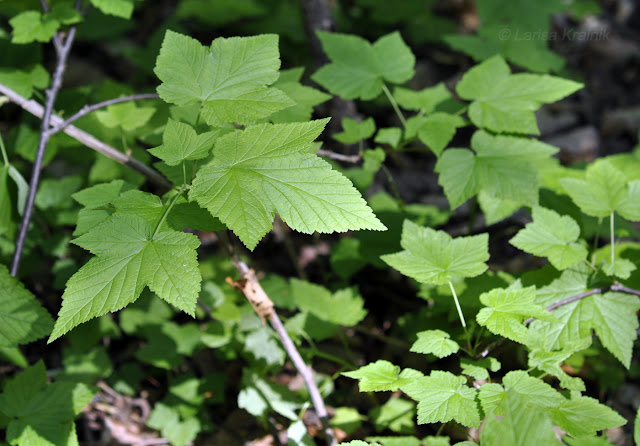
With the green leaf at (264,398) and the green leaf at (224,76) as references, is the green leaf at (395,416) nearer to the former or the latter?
the green leaf at (264,398)

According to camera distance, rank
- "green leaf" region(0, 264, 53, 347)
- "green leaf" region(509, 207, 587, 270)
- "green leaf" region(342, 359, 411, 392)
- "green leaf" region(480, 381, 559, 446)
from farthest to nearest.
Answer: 1. "green leaf" region(509, 207, 587, 270)
2. "green leaf" region(0, 264, 53, 347)
3. "green leaf" region(342, 359, 411, 392)
4. "green leaf" region(480, 381, 559, 446)

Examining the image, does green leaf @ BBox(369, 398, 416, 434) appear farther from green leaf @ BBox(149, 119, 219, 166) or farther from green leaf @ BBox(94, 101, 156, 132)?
green leaf @ BBox(94, 101, 156, 132)

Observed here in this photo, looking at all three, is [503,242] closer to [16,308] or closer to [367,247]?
[367,247]

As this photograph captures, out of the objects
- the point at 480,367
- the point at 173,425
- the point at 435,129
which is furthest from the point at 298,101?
the point at 173,425

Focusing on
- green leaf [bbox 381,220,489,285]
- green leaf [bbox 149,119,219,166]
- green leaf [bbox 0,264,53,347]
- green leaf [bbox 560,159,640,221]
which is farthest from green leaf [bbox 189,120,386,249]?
green leaf [bbox 560,159,640,221]

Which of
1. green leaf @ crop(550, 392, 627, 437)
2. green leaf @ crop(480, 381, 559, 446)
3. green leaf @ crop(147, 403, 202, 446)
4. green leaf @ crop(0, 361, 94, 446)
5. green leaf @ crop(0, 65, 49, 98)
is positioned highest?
green leaf @ crop(0, 65, 49, 98)

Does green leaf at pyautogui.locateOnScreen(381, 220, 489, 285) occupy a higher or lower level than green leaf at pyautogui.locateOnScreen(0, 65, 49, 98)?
lower

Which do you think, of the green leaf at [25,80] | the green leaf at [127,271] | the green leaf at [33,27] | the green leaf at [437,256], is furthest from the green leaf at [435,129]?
the green leaf at [25,80]

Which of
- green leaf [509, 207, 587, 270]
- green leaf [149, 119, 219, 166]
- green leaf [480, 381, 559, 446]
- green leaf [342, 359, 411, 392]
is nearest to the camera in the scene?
green leaf [480, 381, 559, 446]
